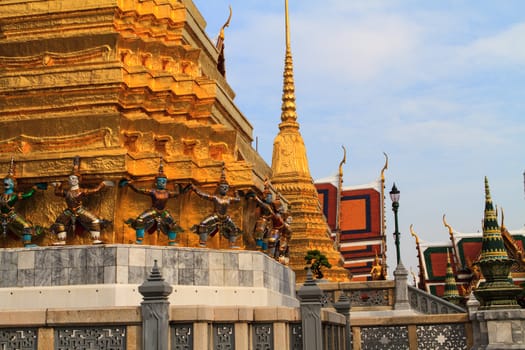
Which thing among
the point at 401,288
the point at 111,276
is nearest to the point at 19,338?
the point at 111,276

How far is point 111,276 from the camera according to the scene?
1681 centimetres

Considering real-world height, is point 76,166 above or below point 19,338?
above

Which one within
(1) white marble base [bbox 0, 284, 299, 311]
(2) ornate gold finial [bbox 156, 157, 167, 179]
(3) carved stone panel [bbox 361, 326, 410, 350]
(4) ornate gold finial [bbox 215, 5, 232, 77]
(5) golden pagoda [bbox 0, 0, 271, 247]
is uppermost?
(4) ornate gold finial [bbox 215, 5, 232, 77]

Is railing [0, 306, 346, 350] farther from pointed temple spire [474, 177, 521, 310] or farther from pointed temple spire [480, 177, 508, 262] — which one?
pointed temple spire [480, 177, 508, 262]

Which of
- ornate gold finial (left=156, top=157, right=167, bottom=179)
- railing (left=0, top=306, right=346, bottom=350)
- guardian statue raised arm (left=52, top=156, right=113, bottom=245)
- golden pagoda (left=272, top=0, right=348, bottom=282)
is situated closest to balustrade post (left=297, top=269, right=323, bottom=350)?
railing (left=0, top=306, right=346, bottom=350)

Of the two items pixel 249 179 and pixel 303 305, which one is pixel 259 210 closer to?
pixel 249 179

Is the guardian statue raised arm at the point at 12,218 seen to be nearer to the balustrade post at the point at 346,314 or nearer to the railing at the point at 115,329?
the railing at the point at 115,329

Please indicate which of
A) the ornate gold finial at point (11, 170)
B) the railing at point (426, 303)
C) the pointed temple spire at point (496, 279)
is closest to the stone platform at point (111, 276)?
the ornate gold finial at point (11, 170)

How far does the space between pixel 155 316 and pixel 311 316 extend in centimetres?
285

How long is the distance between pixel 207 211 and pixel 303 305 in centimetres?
684

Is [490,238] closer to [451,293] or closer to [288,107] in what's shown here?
[451,293]

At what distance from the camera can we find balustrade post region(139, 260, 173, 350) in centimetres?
1266

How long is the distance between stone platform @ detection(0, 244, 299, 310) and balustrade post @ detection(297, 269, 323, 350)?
4274 mm

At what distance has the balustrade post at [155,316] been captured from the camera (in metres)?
12.7
